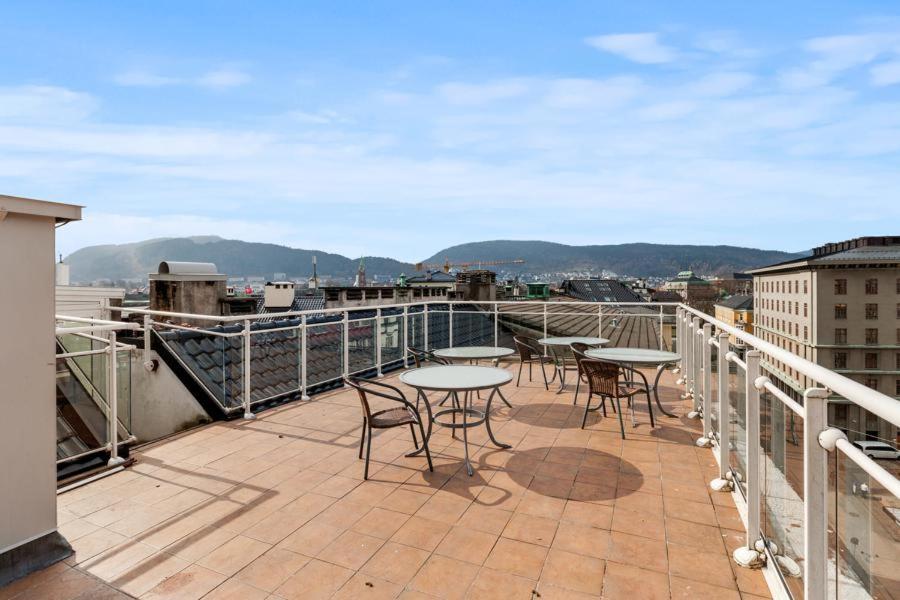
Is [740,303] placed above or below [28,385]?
below

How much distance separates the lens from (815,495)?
1.45 metres

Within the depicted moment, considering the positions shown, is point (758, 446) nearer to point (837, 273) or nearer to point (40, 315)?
point (40, 315)

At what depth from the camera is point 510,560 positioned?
7.14ft

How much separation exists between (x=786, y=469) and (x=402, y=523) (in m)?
1.83

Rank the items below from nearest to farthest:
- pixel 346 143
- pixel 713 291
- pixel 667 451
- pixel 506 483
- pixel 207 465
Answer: pixel 506 483 → pixel 207 465 → pixel 667 451 → pixel 346 143 → pixel 713 291

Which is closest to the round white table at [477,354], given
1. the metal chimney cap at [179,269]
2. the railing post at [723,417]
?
the railing post at [723,417]

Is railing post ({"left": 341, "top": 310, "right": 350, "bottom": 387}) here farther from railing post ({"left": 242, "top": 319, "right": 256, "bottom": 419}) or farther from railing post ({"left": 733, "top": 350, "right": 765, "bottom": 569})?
railing post ({"left": 733, "top": 350, "right": 765, "bottom": 569})

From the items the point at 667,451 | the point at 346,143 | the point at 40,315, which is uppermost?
the point at 346,143

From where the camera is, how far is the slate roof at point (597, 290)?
50250mm

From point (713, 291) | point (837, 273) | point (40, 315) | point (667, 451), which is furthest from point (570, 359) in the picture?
point (713, 291)

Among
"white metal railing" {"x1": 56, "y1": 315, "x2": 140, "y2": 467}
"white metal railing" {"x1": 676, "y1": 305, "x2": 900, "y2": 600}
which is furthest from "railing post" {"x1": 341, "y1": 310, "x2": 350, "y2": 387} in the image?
Result: "white metal railing" {"x1": 676, "y1": 305, "x2": 900, "y2": 600}

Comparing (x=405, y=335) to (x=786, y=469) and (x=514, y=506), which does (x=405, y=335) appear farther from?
(x=786, y=469)

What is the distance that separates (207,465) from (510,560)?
241 centimetres

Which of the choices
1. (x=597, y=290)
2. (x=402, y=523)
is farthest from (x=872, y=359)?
(x=597, y=290)
